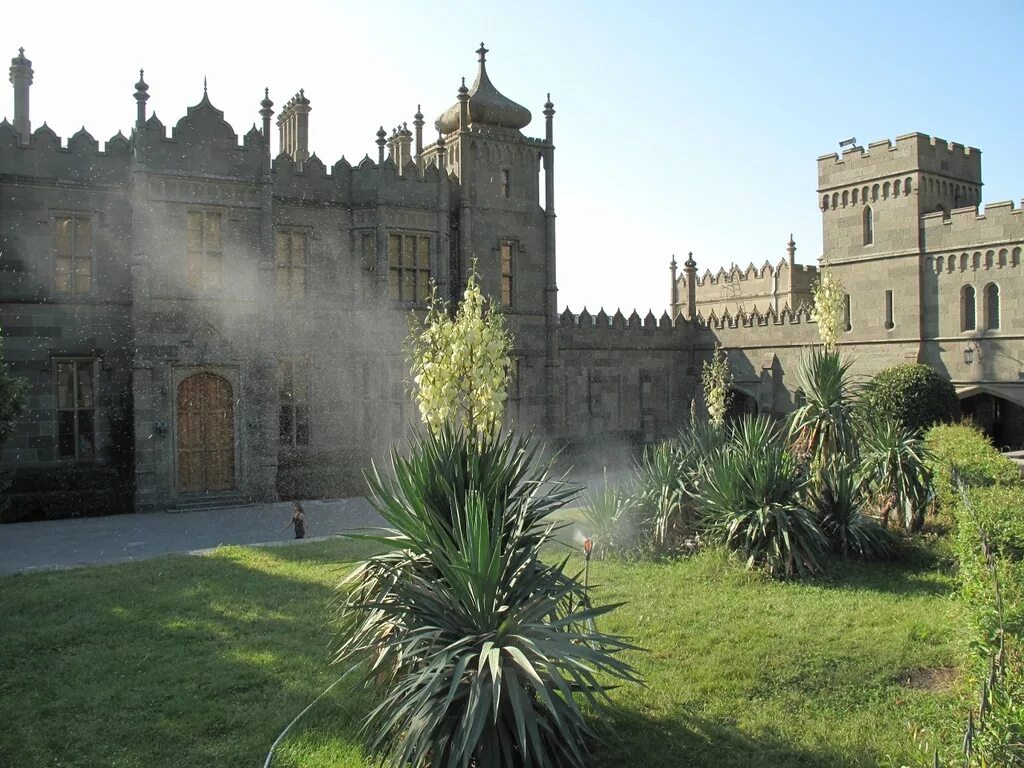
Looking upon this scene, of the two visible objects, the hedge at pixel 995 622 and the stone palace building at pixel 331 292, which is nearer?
the hedge at pixel 995 622

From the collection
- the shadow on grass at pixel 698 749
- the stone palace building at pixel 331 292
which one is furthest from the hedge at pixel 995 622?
the stone palace building at pixel 331 292

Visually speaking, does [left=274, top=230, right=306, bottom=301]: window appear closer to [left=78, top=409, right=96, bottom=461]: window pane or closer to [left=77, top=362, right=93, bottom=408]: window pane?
[left=77, top=362, right=93, bottom=408]: window pane

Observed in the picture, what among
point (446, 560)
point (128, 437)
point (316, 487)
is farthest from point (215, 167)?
point (446, 560)

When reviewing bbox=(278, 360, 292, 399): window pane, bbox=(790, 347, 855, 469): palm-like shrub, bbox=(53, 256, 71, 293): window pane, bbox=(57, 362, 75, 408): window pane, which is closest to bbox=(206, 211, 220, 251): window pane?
bbox=(53, 256, 71, 293): window pane

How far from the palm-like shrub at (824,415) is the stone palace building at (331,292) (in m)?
10.6

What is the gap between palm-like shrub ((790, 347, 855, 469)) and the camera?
43.4 ft

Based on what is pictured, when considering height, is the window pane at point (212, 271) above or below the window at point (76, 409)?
above

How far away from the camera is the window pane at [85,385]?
1867cm

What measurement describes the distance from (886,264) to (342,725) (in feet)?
72.3

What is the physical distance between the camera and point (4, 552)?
1424 cm

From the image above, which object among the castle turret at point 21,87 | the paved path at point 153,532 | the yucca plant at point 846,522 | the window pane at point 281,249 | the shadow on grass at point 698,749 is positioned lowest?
the shadow on grass at point 698,749

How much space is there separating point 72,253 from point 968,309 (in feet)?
73.8

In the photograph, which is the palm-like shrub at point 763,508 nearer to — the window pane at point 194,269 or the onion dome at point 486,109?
the window pane at point 194,269

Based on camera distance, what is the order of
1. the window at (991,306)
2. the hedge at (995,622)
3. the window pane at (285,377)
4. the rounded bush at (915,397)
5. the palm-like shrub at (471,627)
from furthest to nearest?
the window at (991,306)
the window pane at (285,377)
the rounded bush at (915,397)
the palm-like shrub at (471,627)
the hedge at (995,622)
